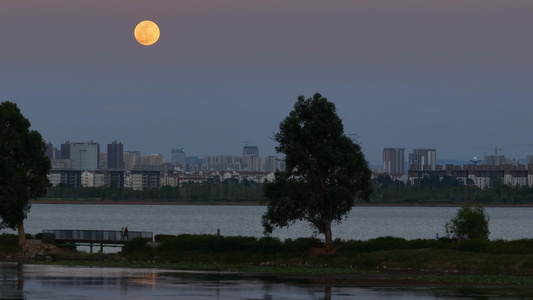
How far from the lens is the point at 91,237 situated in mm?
87688

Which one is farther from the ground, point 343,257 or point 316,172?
point 316,172

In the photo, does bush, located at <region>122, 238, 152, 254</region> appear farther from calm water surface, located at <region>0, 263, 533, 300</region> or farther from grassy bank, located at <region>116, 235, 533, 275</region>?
calm water surface, located at <region>0, 263, 533, 300</region>

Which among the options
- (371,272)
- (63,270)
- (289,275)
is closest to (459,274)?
(371,272)

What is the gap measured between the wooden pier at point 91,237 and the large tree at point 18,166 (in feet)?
12.0

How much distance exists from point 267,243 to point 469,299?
27397 mm

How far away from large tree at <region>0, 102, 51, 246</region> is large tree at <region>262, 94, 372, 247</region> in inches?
780

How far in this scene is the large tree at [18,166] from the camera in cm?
7881

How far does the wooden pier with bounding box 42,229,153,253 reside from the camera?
83062 mm

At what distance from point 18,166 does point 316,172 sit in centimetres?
2339

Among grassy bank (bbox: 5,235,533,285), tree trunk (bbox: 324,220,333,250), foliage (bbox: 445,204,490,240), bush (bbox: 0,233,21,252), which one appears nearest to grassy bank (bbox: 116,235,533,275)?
grassy bank (bbox: 5,235,533,285)

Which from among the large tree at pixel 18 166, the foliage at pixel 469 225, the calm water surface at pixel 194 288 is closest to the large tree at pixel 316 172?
the foliage at pixel 469 225

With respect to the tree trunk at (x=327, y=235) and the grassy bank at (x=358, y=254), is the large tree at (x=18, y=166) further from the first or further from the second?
the tree trunk at (x=327, y=235)

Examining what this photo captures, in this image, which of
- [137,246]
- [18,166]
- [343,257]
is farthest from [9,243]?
[343,257]

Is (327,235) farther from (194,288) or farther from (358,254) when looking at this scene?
(194,288)
